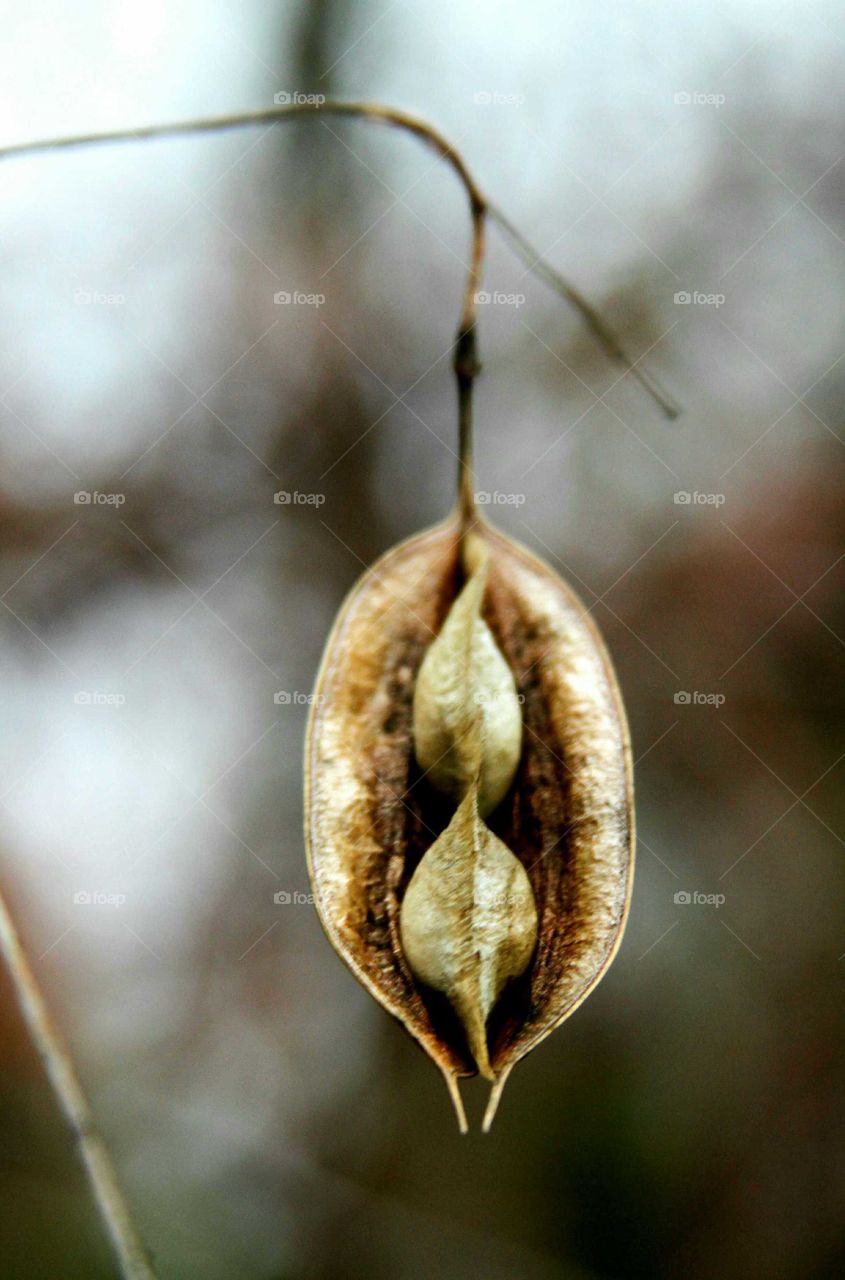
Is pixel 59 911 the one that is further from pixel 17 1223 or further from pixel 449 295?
pixel 449 295

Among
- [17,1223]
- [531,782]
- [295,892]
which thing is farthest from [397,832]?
[17,1223]
